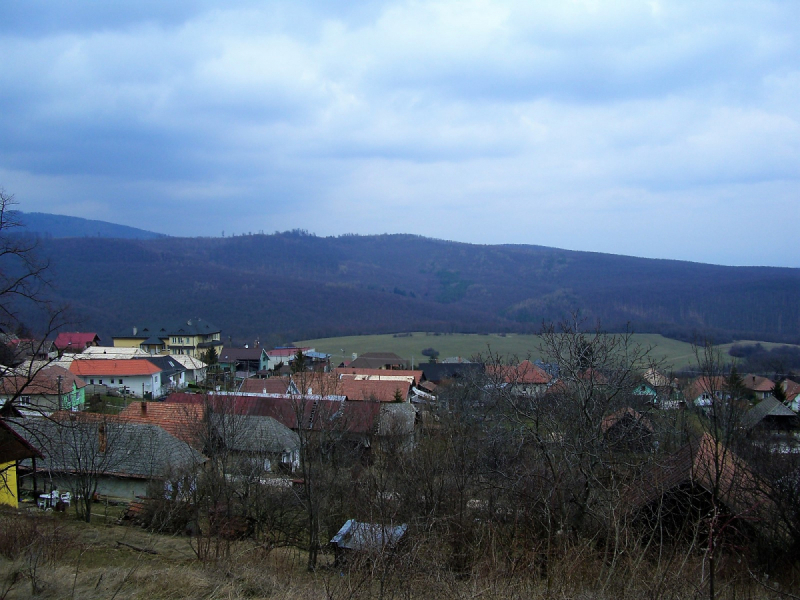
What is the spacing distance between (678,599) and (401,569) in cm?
222

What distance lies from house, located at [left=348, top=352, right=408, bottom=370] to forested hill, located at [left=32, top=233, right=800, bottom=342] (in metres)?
34.2

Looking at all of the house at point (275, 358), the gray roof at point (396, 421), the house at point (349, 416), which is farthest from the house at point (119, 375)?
the gray roof at point (396, 421)

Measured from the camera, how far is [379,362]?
199ft

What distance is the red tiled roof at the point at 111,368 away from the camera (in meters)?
44.6

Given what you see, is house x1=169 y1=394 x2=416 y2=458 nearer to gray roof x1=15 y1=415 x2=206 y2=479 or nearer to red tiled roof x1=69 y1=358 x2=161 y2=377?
gray roof x1=15 y1=415 x2=206 y2=479

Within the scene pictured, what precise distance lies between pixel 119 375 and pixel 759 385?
50987mm

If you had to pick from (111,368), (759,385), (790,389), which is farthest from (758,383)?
(111,368)

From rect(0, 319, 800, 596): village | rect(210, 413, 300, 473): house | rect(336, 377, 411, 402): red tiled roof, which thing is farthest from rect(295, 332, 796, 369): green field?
rect(0, 319, 800, 596): village

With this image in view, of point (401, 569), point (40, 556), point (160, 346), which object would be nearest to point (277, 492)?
point (40, 556)

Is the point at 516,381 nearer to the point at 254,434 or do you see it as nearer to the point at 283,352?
the point at 254,434

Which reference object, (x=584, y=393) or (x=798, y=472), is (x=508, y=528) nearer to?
(x=584, y=393)

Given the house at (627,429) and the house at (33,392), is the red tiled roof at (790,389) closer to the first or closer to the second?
the house at (627,429)

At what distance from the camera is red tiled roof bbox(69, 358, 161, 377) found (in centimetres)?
4459

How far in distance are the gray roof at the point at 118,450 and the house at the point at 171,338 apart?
53.7 meters
